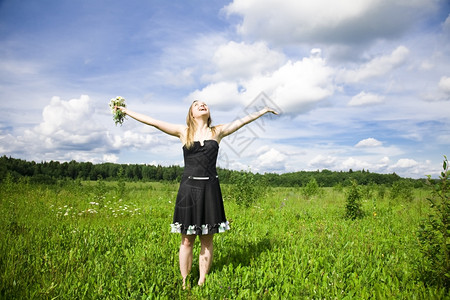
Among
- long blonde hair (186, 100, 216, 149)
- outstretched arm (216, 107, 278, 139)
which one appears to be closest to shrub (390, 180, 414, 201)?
outstretched arm (216, 107, 278, 139)

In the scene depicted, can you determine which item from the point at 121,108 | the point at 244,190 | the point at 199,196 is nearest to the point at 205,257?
the point at 199,196

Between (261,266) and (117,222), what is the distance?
4526 millimetres

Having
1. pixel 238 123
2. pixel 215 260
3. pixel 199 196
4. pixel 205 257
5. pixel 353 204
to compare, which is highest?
pixel 238 123

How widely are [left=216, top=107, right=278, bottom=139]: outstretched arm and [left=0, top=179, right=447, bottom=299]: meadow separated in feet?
6.74

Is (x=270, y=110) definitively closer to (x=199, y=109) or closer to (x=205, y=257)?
(x=199, y=109)

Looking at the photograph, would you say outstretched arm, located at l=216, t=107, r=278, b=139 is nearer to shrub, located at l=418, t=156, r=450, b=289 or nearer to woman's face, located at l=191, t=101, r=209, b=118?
woman's face, located at l=191, t=101, r=209, b=118

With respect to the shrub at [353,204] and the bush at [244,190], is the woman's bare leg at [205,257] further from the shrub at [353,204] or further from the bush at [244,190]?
the bush at [244,190]

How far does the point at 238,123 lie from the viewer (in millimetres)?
4277

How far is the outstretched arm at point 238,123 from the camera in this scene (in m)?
4.12

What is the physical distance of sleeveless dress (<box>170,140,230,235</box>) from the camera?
12.0ft

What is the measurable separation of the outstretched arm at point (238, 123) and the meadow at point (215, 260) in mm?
2055

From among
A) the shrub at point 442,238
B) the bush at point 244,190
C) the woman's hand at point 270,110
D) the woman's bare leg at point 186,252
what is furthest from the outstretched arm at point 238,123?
the bush at point 244,190

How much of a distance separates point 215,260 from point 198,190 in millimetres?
1841

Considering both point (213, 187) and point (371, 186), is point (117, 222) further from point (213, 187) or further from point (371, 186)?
point (371, 186)
